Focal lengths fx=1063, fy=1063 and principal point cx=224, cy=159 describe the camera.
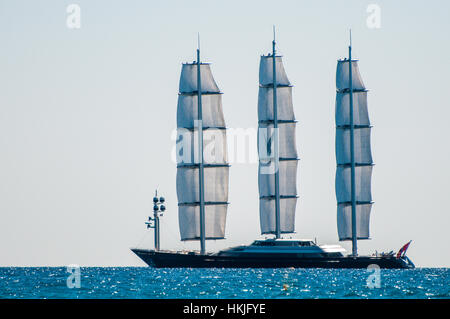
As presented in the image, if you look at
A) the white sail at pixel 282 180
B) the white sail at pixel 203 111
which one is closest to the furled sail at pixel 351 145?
the white sail at pixel 282 180

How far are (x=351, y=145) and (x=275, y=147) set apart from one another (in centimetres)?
761

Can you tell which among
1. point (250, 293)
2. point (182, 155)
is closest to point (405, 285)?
point (250, 293)

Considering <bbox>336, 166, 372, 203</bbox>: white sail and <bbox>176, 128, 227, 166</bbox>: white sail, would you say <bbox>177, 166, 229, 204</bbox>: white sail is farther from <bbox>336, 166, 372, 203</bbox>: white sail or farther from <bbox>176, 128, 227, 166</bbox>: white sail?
<bbox>336, 166, 372, 203</bbox>: white sail

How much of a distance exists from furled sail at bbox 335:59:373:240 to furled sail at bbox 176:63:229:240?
1167 centimetres

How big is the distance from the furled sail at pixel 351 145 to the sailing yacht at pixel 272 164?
0.10 metres

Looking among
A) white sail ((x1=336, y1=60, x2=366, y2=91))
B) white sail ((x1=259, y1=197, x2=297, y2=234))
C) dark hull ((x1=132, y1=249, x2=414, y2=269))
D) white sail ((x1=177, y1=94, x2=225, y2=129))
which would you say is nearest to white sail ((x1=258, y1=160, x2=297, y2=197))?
white sail ((x1=259, y1=197, x2=297, y2=234))

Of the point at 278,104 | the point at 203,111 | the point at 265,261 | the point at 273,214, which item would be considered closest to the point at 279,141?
the point at 278,104

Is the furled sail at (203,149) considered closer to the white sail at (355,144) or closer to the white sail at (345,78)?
the white sail at (355,144)

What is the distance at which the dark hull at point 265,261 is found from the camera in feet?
351

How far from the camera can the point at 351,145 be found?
106000 millimetres

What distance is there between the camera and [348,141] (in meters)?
107

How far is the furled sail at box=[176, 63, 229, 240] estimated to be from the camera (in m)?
106

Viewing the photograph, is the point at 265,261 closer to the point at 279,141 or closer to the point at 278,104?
the point at 279,141
